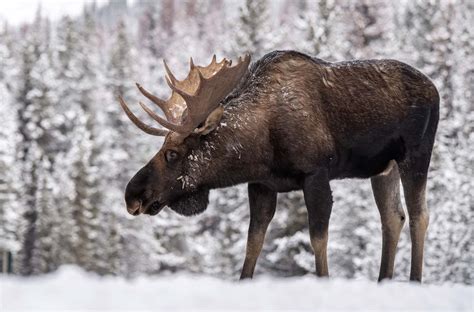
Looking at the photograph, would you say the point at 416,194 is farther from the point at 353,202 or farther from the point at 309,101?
the point at 353,202

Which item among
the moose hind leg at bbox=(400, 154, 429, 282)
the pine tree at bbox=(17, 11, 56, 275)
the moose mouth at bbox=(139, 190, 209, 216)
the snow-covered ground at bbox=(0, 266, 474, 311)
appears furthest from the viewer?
the pine tree at bbox=(17, 11, 56, 275)

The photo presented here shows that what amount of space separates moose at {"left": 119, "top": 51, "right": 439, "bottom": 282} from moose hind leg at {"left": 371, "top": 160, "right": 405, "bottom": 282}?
0.78ft

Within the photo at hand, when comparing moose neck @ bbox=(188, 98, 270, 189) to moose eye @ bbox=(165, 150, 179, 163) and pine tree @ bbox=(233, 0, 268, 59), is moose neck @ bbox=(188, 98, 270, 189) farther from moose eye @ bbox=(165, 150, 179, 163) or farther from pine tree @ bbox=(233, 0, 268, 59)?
pine tree @ bbox=(233, 0, 268, 59)

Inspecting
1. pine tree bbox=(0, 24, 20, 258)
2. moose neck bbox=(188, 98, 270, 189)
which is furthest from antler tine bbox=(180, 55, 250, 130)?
pine tree bbox=(0, 24, 20, 258)

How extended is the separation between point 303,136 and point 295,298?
2.53 meters

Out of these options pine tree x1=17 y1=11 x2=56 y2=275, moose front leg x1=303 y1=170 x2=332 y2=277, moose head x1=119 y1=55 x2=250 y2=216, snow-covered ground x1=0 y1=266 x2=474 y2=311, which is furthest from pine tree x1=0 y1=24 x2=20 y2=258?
snow-covered ground x1=0 y1=266 x2=474 y2=311

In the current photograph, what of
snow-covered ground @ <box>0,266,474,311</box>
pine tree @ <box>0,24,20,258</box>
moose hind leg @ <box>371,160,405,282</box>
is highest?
snow-covered ground @ <box>0,266,474,311</box>

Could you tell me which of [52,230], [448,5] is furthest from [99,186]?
[448,5]

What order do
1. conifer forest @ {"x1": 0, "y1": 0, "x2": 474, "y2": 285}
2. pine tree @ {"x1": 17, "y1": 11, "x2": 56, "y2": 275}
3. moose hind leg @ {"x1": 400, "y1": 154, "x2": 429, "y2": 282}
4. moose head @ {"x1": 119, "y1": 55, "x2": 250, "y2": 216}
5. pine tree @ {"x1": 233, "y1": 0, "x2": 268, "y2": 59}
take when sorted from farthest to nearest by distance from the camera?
pine tree @ {"x1": 17, "y1": 11, "x2": 56, "y2": 275} → pine tree @ {"x1": 233, "y1": 0, "x2": 268, "y2": 59} → conifer forest @ {"x1": 0, "y1": 0, "x2": 474, "y2": 285} → moose hind leg @ {"x1": 400, "y1": 154, "x2": 429, "y2": 282} → moose head @ {"x1": 119, "y1": 55, "x2": 250, "y2": 216}

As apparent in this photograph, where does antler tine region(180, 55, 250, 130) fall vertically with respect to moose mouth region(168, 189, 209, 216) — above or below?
above

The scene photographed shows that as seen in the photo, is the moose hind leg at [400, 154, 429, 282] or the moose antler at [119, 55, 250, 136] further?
the moose hind leg at [400, 154, 429, 282]

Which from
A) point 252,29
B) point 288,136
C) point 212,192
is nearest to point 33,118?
point 252,29

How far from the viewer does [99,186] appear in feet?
149

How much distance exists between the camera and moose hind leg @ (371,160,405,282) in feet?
20.9
